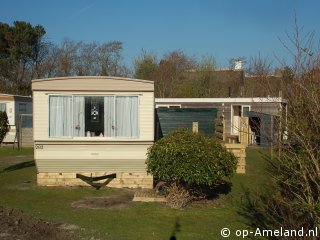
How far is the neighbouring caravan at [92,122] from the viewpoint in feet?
35.8

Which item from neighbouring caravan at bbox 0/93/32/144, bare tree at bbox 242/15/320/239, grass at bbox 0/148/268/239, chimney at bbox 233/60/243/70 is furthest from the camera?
chimney at bbox 233/60/243/70

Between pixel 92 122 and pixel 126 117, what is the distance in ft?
2.92

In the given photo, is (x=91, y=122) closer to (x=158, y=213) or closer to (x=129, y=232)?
(x=158, y=213)

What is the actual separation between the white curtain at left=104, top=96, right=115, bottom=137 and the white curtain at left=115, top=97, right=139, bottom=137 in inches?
4.5

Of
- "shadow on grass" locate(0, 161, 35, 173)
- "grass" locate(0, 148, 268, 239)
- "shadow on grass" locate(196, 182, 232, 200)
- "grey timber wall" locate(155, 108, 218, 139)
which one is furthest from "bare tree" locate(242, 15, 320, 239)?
"grey timber wall" locate(155, 108, 218, 139)

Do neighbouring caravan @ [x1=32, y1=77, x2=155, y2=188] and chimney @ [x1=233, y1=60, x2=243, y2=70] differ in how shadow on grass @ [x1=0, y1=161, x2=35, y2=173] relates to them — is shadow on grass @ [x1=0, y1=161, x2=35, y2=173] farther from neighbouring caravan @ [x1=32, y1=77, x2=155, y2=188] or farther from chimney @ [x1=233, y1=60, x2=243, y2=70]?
chimney @ [x1=233, y1=60, x2=243, y2=70]

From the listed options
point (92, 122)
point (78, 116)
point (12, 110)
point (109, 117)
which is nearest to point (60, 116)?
point (78, 116)

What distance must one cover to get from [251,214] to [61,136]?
5.32 metres

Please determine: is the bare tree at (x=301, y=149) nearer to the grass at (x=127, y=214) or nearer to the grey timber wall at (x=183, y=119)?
the grass at (x=127, y=214)

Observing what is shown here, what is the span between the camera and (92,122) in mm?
11008

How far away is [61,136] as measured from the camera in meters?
11.0

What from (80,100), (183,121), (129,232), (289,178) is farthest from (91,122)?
(183,121)

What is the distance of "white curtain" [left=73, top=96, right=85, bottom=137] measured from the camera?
433 inches

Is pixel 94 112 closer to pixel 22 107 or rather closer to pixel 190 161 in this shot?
pixel 190 161
